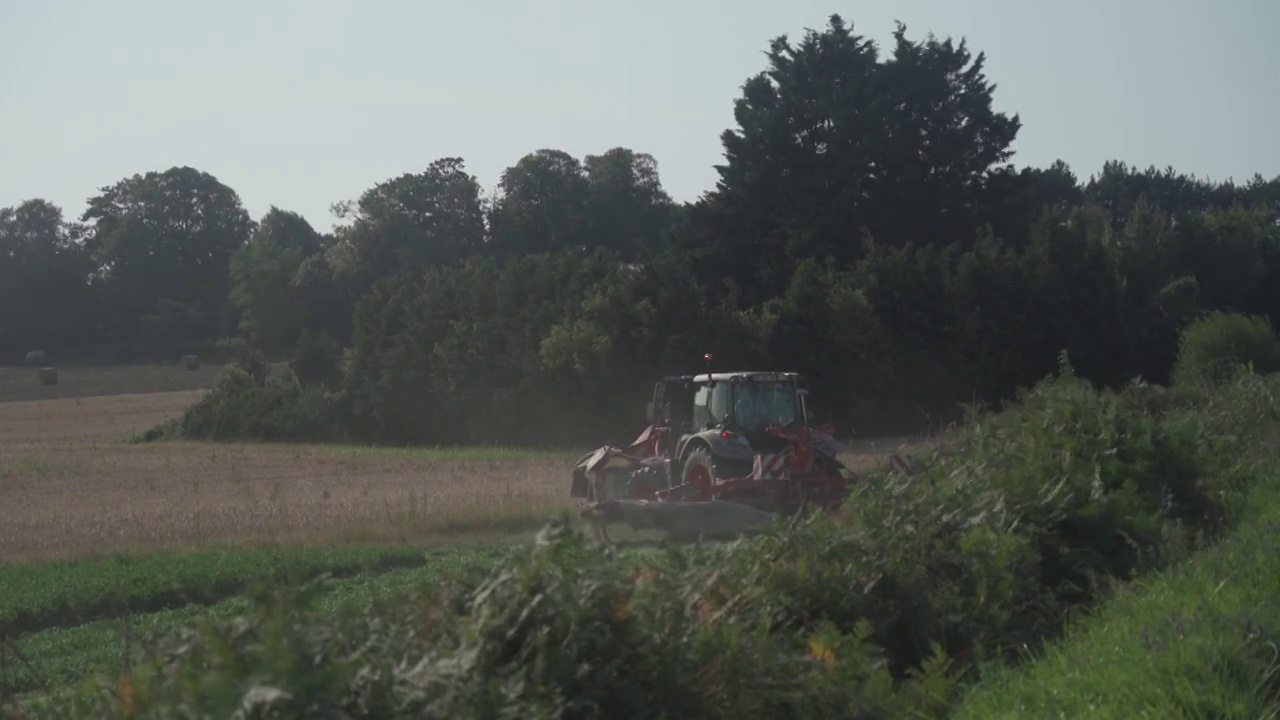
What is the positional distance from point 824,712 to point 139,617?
8.72 metres

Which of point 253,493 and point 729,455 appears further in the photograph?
point 253,493

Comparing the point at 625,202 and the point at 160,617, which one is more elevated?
the point at 625,202

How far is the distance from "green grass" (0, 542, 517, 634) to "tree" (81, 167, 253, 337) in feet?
231

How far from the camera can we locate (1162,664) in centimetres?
646

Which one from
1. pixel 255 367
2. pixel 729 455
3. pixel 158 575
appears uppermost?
pixel 255 367

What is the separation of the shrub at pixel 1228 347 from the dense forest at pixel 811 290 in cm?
674

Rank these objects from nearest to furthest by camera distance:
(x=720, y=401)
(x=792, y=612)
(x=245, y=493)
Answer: (x=792, y=612)
(x=720, y=401)
(x=245, y=493)

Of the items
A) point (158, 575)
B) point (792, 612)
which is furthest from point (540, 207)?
point (792, 612)

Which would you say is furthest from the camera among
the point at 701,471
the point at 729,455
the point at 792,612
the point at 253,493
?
A: the point at 253,493

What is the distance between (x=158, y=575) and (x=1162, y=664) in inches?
445

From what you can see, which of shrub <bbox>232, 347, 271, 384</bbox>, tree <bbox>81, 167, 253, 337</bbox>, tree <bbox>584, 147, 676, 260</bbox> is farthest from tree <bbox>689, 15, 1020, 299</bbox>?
tree <bbox>81, 167, 253, 337</bbox>

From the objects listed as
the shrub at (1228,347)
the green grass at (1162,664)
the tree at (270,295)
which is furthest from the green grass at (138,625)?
the tree at (270,295)

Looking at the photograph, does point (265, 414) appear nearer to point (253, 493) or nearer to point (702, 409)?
point (253, 493)

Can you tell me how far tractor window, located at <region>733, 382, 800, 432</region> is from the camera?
2019 centimetres
